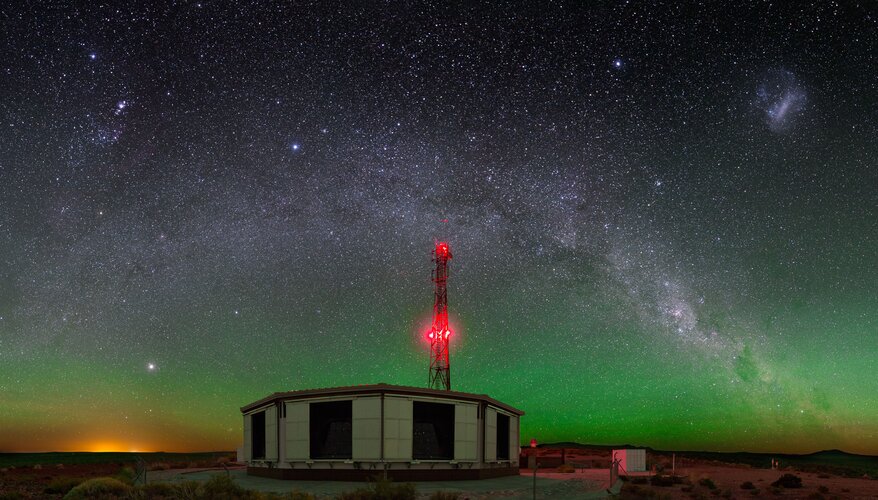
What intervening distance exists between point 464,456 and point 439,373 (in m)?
9.07

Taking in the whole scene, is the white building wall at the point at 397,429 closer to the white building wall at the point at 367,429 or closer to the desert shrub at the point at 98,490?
the white building wall at the point at 367,429

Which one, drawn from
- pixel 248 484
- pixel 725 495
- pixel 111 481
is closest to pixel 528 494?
pixel 725 495

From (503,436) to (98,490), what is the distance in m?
14.7

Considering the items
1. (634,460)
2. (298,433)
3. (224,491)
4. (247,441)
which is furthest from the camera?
(634,460)

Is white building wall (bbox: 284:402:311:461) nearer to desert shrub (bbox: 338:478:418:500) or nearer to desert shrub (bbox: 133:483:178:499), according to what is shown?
desert shrub (bbox: 133:483:178:499)

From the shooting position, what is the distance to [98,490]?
17.2 metres

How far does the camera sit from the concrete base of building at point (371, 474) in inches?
811

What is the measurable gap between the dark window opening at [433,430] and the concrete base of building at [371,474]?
62cm

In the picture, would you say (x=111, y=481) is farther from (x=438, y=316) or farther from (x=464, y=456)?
(x=438, y=316)

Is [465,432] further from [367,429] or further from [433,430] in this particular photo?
[367,429]

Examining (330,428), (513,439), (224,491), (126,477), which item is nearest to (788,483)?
(513,439)

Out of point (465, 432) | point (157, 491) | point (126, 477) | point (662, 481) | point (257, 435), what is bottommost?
point (662, 481)

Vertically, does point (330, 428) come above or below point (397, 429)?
below

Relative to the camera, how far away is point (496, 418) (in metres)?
25.2
